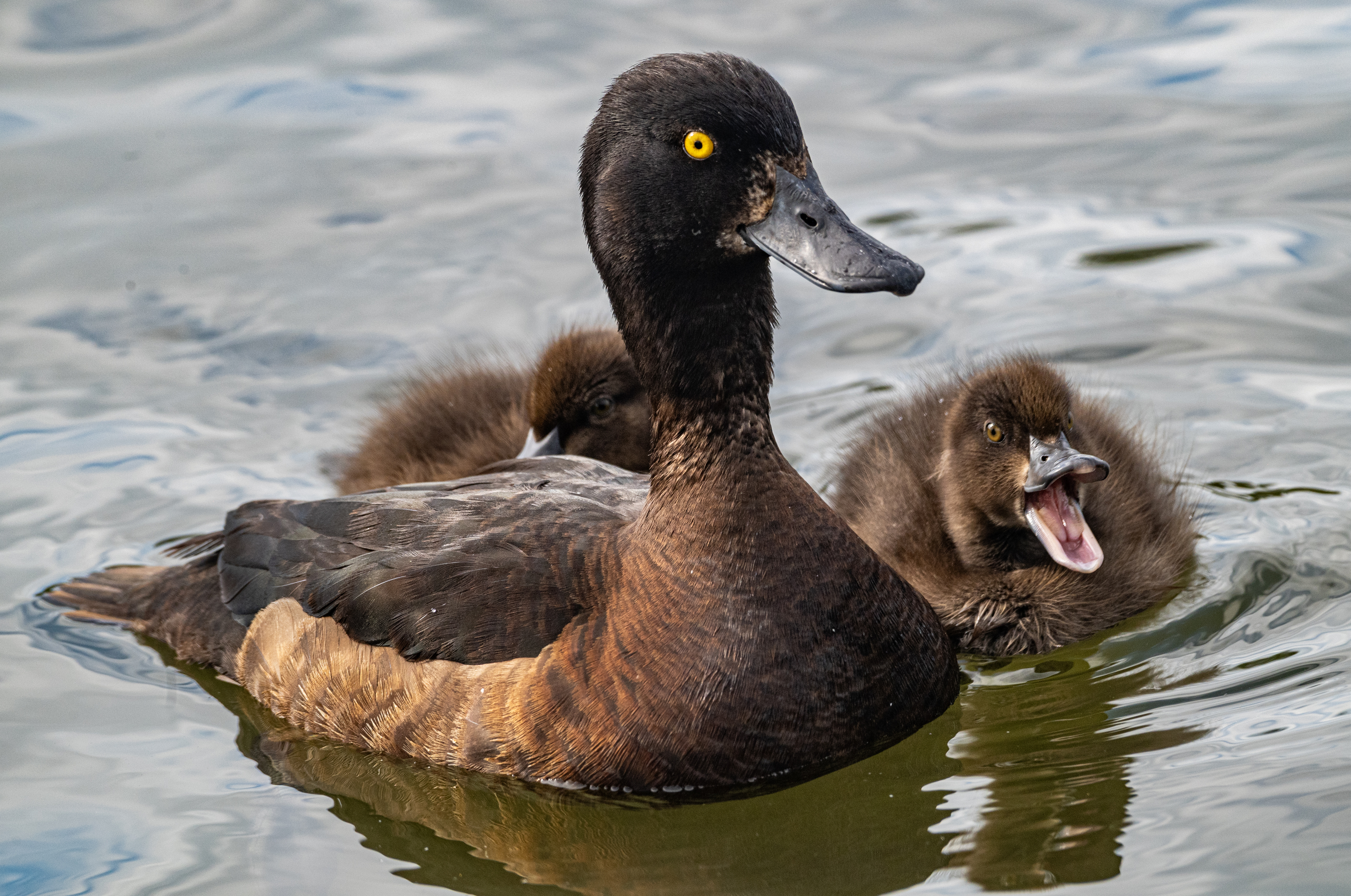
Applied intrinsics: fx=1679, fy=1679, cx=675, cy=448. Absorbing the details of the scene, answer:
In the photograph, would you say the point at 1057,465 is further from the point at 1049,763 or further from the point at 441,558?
the point at 441,558

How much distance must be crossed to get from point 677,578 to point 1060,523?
1.60 meters

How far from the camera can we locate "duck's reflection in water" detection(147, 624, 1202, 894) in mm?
4098

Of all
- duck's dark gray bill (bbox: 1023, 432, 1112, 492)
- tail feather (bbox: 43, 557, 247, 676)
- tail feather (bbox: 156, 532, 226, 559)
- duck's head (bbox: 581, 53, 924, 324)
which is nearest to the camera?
duck's head (bbox: 581, 53, 924, 324)

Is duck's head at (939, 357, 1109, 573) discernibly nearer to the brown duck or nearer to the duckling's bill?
the duckling's bill

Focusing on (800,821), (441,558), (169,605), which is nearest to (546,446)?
(169,605)

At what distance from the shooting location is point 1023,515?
5.50 meters

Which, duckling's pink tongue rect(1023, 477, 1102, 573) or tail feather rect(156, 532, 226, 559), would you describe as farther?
tail feather rect(156, 532, 226, 559)

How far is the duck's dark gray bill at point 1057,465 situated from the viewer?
5.18 m

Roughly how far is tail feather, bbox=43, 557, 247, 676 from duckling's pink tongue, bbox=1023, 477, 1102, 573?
254 centimetres

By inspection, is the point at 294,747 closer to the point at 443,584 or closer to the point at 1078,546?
the point at 443,584

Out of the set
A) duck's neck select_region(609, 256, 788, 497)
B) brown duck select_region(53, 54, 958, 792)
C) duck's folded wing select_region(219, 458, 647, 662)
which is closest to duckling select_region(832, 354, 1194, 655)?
brown duck select_region(53, 54, 958, 792)

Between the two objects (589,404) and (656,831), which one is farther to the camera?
(589,404)

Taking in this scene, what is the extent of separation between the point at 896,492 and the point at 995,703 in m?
1.05

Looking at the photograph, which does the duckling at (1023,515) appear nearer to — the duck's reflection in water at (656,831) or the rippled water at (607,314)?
the rippled water at (607,314)
